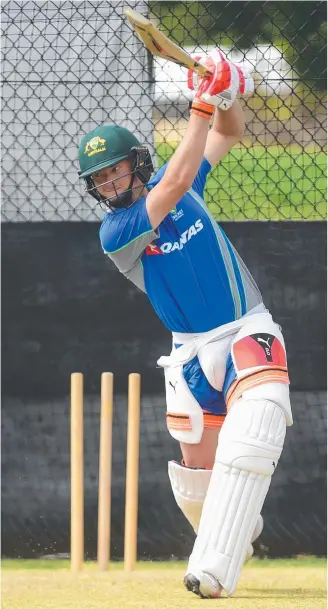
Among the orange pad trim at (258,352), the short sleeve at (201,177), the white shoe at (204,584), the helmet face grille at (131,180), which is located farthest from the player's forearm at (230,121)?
the white shoe at (204,584)

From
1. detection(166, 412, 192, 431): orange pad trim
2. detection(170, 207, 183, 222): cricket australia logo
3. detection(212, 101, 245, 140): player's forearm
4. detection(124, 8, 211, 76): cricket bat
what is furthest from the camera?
detection(212, 101, 245, 140): player's forearm

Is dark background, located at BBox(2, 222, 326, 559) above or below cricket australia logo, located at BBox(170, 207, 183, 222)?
below

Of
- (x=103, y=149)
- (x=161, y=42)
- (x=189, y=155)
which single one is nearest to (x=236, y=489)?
(x=189, y=155)

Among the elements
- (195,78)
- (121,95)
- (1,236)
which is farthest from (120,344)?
(195,78)

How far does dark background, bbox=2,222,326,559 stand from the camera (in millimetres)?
5270

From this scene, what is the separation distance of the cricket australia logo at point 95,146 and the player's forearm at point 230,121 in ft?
1.79

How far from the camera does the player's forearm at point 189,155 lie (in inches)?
141

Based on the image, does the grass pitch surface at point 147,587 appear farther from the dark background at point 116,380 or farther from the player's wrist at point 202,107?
the player's wrist at point 202,107

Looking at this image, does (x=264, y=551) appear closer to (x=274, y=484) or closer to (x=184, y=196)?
(x=274, y=484)

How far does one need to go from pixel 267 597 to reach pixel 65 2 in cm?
301

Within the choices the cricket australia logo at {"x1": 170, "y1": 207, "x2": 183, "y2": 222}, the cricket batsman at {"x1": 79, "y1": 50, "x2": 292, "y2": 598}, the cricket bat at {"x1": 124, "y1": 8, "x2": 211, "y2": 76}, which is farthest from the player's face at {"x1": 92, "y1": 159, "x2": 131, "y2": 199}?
the cricket bat at {"x1": 124, "y1": 8, "x2": 211, "y2": 76}

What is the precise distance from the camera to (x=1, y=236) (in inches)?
210

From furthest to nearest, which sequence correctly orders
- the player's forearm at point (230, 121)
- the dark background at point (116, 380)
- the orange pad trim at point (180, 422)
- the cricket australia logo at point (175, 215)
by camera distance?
1. the dark background at point (116, 380)
2. the player's forearm at point (230, 121)
3. the orange pad trim at point (180, 422)
4. the cricket australia logo at point (175, 215)

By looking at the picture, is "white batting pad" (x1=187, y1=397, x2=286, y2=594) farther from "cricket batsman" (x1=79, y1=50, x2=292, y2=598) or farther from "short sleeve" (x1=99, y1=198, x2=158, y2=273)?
"short sleeve" (x1=99, y1=198, x2=158, y2=273)
